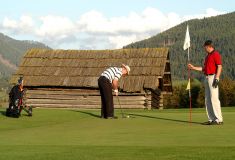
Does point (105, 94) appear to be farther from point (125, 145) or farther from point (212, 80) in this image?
point (125, 145)

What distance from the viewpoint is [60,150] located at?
24.1ft

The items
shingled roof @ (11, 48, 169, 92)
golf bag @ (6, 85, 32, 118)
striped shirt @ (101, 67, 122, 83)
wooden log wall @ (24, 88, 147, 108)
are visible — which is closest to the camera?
striped shirt @ (101, 67, 122, 83)

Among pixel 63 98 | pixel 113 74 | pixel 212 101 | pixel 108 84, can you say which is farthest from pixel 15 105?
pixel 63 98

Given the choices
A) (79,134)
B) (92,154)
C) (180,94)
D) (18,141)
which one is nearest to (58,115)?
(79,134)

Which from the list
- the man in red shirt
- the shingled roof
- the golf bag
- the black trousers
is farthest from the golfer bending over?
the shingled roof

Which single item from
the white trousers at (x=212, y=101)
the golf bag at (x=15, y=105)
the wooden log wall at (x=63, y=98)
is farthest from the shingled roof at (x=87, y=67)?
the white trousers at (x=212, y=101)

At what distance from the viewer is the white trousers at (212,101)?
12.1 metres

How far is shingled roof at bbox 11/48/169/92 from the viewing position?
105ft

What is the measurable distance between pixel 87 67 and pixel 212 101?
2253cm

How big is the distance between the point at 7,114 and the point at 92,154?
29.9 ft

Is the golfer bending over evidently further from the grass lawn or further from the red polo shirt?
the grass lawn

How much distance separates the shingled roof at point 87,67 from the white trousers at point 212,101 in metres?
18.4

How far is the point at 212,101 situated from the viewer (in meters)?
12.3

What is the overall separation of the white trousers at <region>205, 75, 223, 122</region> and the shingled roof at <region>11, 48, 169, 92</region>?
18.4m
